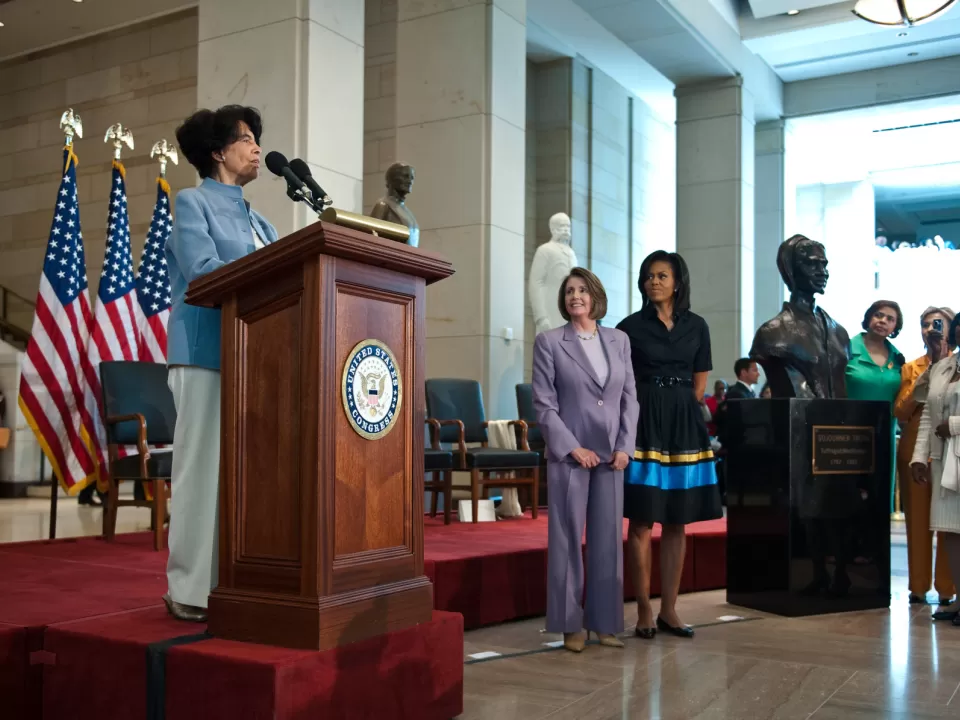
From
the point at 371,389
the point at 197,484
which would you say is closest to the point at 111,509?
the point at 197,484

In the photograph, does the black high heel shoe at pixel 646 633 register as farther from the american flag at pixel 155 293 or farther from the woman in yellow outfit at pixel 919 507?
the american flag at pixel 155 293

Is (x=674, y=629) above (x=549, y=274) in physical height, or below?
below

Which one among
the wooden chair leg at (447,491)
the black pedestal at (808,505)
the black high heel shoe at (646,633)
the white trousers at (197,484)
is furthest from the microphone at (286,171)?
the wooden chair leg at (447,491)

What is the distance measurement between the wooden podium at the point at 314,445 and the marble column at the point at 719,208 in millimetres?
10198

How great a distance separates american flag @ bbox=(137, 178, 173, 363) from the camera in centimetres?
677

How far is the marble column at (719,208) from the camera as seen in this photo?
12.3 metres

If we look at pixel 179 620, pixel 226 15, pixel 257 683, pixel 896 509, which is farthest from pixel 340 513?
pixel 896 509

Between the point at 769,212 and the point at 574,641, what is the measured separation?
1132 cm

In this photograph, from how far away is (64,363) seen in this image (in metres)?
6.19

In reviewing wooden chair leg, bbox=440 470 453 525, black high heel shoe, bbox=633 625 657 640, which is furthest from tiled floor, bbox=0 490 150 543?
black high heel shoe, bbox=633 625 657 640

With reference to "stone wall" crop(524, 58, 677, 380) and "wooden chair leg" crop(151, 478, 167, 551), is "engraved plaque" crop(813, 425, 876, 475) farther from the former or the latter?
"stone wall" crop(524, 58, 677, 380)

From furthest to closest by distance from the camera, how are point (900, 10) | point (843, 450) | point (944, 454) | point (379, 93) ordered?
point (379, 93), point (900, 10), point (843, 450), point (944, 454)

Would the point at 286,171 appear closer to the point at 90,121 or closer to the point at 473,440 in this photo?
the point at 473,440

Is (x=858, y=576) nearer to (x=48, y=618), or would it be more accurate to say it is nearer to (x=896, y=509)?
(x=48, y=618)
